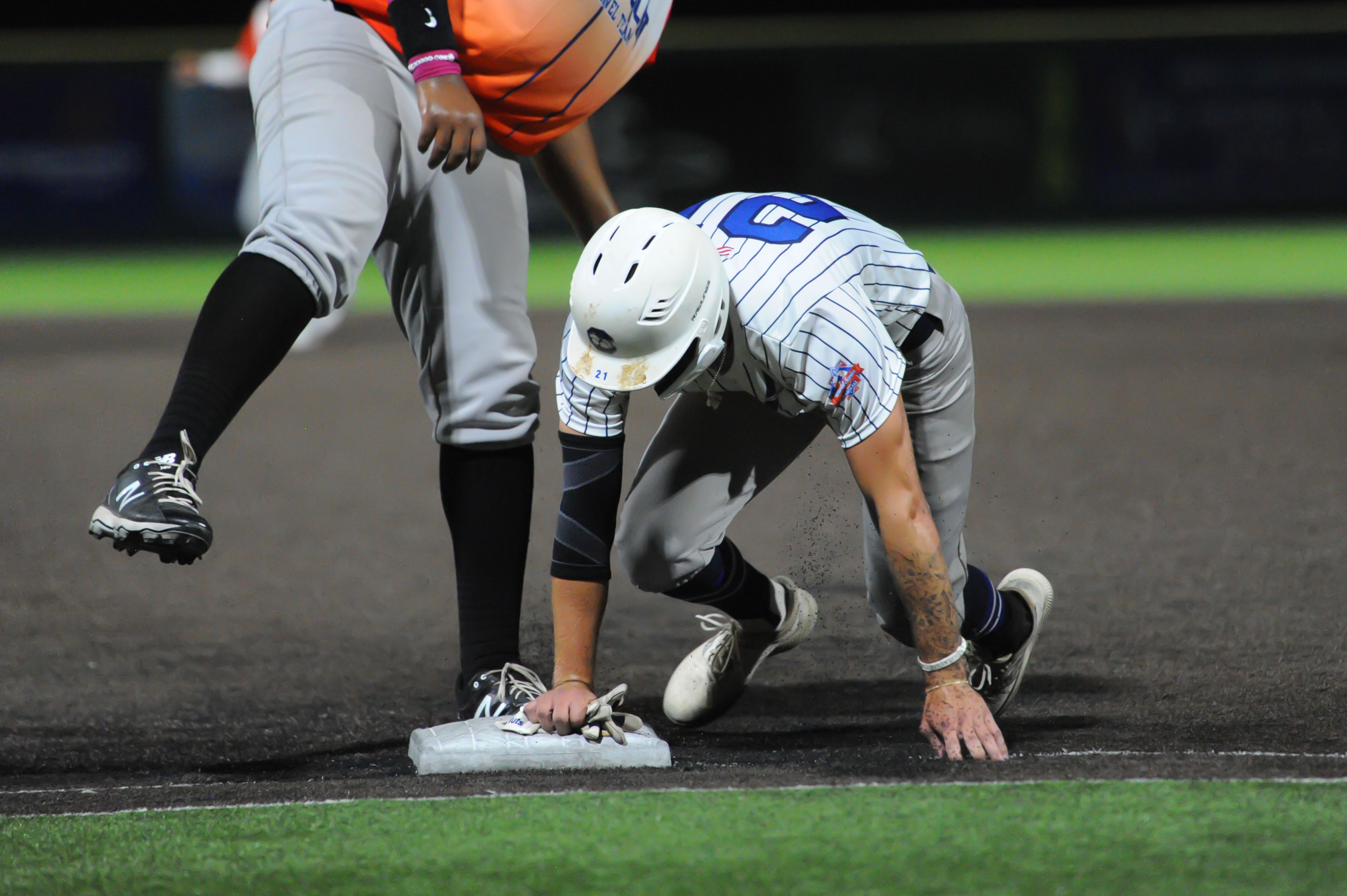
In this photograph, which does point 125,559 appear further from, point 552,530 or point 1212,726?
point 1212,726

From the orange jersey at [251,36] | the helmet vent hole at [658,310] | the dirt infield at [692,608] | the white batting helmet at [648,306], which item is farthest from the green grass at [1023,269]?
the helmet vent hole at [658,310]

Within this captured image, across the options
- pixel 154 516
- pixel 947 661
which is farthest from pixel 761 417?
pixel 154 516

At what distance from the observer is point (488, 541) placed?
3682 millimetres

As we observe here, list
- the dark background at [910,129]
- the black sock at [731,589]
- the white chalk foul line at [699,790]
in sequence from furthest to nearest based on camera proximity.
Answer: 1. the dark background at [910,129]
2. the black sock at [731,589]
3. the white chalk foul line at [699,790]

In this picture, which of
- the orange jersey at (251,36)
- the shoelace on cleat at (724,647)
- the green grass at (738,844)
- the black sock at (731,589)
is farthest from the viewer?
the orange jersey at (251,36)

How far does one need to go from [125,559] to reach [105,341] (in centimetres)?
615

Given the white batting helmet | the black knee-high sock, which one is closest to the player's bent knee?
the black knee-high sock

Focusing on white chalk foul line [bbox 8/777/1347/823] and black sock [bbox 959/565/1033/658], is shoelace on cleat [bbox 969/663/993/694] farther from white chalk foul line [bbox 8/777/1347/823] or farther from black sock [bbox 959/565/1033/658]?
white chalk foul line [bbox 8/777/1347/823]

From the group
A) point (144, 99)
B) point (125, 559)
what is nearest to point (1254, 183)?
point (144, 99)

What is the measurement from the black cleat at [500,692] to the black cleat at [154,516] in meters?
0.90

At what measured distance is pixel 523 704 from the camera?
3.47 m

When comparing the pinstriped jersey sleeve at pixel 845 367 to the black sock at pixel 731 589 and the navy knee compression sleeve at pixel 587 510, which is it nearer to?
the navy knee compression sleeve at pixel 587 510

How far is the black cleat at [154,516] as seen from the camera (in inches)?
105

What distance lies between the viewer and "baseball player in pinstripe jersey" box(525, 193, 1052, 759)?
304 cm
